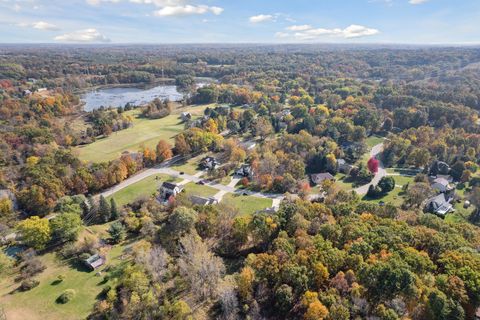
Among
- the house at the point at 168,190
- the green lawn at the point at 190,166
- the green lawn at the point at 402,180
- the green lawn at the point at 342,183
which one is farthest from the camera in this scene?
the green lawn at the point at 190,166

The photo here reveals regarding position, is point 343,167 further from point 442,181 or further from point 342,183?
point 442,181

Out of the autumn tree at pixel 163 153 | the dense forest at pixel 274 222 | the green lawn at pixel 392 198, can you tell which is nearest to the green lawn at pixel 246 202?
the dense forest at pixel 274 222

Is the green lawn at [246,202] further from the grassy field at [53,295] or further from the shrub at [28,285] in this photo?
the shrub at [28,285]

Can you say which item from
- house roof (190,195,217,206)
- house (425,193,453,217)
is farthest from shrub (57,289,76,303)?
house (425,193,453,217)

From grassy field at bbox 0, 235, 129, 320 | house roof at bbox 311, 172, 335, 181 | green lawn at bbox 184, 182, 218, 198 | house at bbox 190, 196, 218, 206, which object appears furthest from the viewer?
house roof at bbox 311, 172, 335, 181

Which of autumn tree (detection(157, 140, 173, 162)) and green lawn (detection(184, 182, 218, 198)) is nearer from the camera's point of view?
green lawn (detection(184, 182, 218, 198))

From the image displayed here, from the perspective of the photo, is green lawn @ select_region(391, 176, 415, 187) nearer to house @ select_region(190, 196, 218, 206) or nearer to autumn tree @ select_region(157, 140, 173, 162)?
house @ select_region(190, 196, 218, 206)

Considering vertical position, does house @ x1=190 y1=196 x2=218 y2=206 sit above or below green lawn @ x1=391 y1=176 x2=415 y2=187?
above
